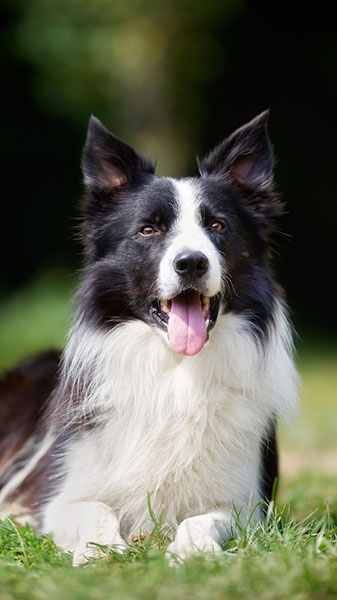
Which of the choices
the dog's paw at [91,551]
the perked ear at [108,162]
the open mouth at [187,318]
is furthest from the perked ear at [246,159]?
the dog's paw at [91,551]

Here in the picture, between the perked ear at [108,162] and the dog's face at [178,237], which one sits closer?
the dog's face at [178,237]

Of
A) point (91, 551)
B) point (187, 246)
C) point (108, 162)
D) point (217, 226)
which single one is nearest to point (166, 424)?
point (91, 551)

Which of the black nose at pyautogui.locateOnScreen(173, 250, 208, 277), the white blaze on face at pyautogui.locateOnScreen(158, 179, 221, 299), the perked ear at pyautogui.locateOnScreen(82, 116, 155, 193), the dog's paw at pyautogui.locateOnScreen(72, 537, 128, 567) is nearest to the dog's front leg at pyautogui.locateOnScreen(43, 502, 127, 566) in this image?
the dog's paw at pyautogui.locateOnScreen(72, 537, 128, 567)

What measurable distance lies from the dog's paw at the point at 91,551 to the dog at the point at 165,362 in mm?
111

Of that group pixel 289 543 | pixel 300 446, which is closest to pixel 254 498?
pixel 289 543

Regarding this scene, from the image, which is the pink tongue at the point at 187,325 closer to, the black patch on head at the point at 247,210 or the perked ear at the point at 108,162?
the black patch on head at the point at 247,210

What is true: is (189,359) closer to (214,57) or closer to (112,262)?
(112,262)

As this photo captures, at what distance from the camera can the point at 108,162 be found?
445 centimetres

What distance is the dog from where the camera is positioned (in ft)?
13.1

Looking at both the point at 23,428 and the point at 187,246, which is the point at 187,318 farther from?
the point at 23,428

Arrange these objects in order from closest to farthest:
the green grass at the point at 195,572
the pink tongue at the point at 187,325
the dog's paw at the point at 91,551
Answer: the green grass at the point at 195,572 → the dog's paw at the point at 91,551 → the pink tongue at the point at 187,325

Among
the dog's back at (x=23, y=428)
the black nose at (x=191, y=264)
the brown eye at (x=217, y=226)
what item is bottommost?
the dog's back at (x=23, y=428)

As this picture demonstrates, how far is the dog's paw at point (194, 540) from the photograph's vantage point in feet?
11.0

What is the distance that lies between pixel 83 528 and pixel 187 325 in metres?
0.98
